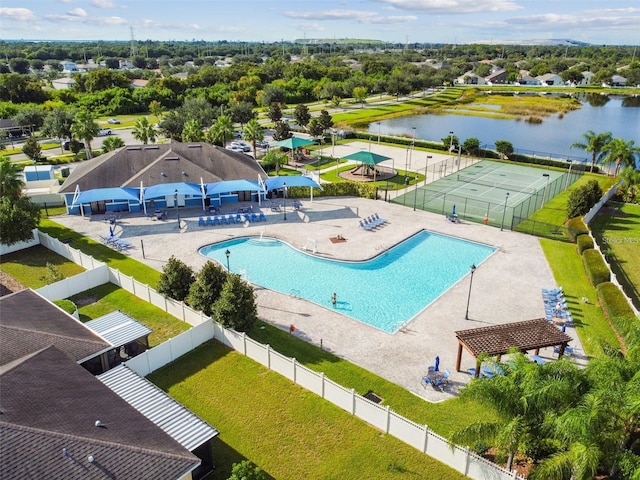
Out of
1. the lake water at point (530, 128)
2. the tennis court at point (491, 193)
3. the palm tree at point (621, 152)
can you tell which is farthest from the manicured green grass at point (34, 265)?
the lake water at point (530, 128)

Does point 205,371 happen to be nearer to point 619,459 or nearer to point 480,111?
point 619,459

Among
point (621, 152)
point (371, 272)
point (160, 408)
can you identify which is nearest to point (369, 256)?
point (371, 272)

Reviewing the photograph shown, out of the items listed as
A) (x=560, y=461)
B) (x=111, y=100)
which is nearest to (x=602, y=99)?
(x=111, y=100)

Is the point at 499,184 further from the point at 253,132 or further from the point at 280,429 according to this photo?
the point at 280,429

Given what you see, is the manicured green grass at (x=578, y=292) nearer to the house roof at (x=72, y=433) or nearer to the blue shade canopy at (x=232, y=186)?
the house roof at (x=72, y=433)

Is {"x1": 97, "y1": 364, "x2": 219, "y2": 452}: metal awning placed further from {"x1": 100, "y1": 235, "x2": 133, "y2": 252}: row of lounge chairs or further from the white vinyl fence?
{"x1": 100, "y1": 235, "x2": 133, "y2": 252}: row of lounge chairs
